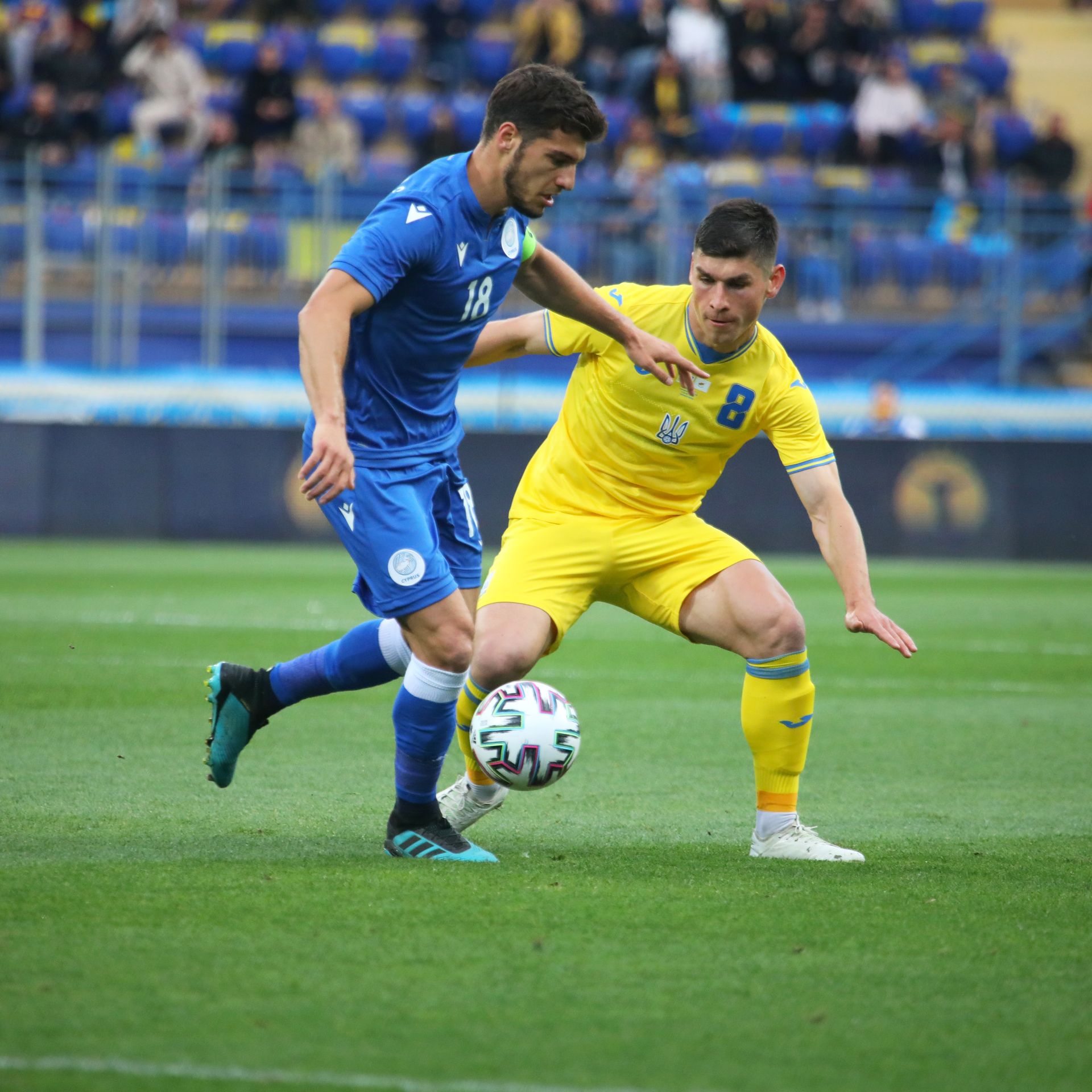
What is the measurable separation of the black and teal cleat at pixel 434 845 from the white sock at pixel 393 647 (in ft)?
1.91

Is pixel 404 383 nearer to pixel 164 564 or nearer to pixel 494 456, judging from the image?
pixel 164 564

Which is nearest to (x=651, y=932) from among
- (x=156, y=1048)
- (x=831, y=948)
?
(x=831, y=948)

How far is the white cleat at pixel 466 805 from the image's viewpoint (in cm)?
541

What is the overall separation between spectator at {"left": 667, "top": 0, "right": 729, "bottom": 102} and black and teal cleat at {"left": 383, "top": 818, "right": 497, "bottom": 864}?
19.5 m

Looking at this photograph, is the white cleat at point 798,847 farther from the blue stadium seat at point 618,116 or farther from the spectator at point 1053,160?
the spectator at point 1053,160

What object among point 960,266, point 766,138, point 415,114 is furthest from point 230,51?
point 960,266

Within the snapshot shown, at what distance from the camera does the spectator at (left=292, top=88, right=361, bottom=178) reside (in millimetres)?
20781

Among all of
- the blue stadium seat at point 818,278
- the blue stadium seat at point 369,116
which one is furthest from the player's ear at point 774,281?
the blue stadium seat at point 369,116

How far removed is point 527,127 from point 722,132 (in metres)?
18.5

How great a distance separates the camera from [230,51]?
75.7ft

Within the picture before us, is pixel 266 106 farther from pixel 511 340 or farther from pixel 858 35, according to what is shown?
pixel 511 340

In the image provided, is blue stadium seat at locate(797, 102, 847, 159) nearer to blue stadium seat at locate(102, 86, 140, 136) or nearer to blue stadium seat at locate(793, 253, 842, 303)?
blue stadium seat at locate(793, 253, 842, 303)

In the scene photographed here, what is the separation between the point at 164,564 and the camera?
15570mm

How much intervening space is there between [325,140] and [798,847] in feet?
56.5
